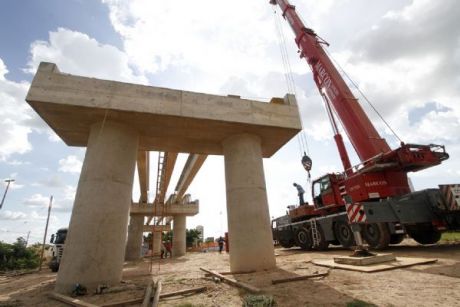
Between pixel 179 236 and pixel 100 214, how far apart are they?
2084 cm

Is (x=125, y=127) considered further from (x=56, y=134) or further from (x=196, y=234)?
(x=196, y=234)

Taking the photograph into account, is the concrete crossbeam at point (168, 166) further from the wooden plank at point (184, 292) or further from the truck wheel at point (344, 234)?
the truck wheel at point (344, 234)

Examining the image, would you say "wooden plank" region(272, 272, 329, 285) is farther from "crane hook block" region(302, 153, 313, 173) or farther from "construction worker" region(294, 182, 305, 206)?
"construction worker" region(294, 182, 305, 206)

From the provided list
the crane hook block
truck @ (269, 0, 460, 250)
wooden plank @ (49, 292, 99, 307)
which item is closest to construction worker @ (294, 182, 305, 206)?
truck @ (269, 0, 460, 250)

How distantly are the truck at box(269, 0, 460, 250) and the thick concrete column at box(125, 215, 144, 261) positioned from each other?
15860 mm

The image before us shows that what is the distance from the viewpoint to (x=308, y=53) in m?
13.4

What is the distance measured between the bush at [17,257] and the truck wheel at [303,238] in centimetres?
3119

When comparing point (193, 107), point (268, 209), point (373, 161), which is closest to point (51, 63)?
point (193, 107)

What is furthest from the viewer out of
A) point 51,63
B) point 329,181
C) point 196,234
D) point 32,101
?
point 196,234

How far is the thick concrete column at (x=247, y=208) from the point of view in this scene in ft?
24.0

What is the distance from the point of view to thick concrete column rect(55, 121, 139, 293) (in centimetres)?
602

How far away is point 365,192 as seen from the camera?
9508 mm

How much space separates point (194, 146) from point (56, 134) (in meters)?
4.52

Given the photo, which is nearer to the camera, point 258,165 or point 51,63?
point 51,63
